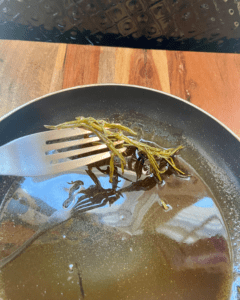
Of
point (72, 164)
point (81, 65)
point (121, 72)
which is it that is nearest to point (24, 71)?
point (81, 65)

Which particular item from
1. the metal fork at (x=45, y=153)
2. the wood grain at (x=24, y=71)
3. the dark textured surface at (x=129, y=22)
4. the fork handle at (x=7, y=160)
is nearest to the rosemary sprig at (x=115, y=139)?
the metal fork at (x=45, y=153)

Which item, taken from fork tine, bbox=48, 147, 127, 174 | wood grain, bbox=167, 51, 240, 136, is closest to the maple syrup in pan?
fork tine, bbox=48, 147, 127, 174

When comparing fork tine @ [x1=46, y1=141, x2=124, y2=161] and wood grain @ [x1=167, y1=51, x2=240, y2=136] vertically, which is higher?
wood grain @ [x1=167, y1=51, x2=240, y2=136]

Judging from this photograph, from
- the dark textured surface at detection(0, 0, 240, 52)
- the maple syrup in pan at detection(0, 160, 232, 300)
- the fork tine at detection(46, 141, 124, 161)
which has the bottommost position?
the maple syrup in pan at detection(0, 160, 232, 300)

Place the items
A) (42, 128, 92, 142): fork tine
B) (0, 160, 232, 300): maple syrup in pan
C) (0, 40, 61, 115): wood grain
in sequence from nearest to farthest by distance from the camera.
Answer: (0, 160, 232, 300): maple syrup in pan
(42, 128, 92, 142): fork tine
(0, 40, 61, 115): wood grain

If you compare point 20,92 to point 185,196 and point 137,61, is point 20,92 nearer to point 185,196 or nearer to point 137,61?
point 137,61

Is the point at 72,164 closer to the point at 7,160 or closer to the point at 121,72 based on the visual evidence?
the point at 7,160

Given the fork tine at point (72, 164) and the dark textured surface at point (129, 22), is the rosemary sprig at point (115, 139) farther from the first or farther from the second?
the dark textured surface at point (129, 22)

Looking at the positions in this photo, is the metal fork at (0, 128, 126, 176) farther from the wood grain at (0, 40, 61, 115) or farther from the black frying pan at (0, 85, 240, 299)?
the wood grain at (0, 40, 61, 115)
